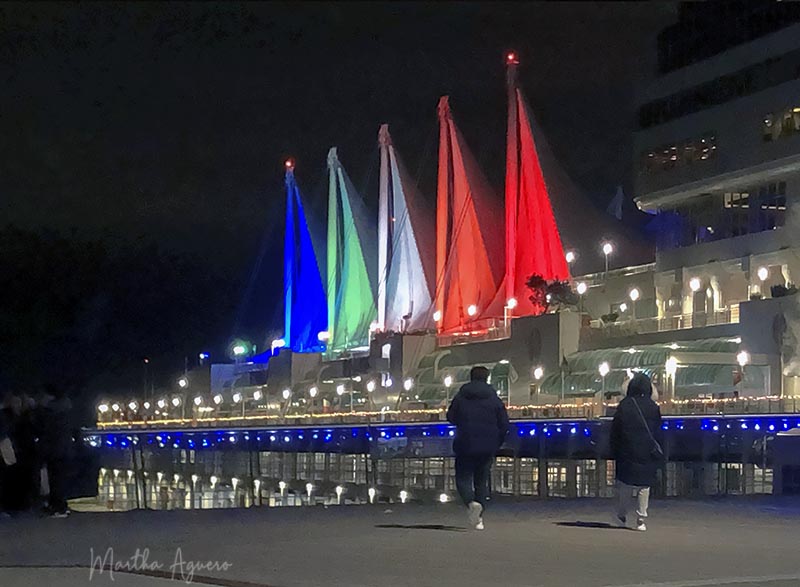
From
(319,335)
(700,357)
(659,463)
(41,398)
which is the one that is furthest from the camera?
(319,335)

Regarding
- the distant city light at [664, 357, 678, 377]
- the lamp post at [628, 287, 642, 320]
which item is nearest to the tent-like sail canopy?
the lamp post at [628, 287, 642, 320]

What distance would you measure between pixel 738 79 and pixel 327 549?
155 feet

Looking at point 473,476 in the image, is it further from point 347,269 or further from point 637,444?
point 347,269

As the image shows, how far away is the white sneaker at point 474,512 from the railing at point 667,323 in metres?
40.9

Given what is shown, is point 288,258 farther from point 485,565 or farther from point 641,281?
point 485,565

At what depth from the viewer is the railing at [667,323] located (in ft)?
181

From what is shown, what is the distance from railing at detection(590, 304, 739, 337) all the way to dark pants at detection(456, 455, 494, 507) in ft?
134

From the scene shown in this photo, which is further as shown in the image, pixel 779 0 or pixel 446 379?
pixel 446 379

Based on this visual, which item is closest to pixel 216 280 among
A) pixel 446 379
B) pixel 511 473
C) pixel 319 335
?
pixel 319 335

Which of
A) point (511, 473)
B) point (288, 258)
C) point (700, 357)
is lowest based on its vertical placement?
point (511, 473)

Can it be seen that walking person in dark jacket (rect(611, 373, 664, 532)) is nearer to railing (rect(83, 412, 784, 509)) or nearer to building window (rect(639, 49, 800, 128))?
railing (rect(83, 412, 784, 509))

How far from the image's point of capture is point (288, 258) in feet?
355
